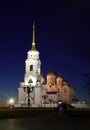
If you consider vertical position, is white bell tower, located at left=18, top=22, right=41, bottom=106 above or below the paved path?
above

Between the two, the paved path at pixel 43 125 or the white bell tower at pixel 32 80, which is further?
the white bell tower at pixel 32 80

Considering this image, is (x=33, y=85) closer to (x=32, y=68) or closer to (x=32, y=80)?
(x=32, y=80)

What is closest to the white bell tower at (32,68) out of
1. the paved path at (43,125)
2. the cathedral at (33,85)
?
the cathedral at (33,85)

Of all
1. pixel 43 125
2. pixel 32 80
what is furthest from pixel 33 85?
pixel 43 125

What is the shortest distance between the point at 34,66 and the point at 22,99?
41.2ft

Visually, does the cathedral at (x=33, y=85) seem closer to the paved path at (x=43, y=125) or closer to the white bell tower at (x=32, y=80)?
the white bell tower at (x=32, y=80)

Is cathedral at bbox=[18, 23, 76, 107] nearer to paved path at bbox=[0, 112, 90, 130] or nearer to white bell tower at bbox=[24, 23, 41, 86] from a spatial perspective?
white bell tower at bbox=[24, 23, 41, 86]

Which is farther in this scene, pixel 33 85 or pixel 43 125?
pixel 33 85

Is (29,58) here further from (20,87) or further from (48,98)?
(48,98)

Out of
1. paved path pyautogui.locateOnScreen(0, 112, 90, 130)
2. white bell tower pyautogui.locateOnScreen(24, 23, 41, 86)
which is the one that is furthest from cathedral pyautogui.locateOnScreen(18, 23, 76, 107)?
paved path pyautogui.locateOnScreen(0, 112, 90, 130)

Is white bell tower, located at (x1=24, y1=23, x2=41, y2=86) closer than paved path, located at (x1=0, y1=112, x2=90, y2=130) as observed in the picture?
No

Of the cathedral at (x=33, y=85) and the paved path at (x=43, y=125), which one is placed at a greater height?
the cathedral at (x=33, y=85)

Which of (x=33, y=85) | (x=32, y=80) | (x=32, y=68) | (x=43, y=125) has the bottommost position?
(x=43, y=125)

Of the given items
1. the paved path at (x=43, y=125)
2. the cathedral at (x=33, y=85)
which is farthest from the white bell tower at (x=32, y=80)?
the paved path at (x=43, y=125)
